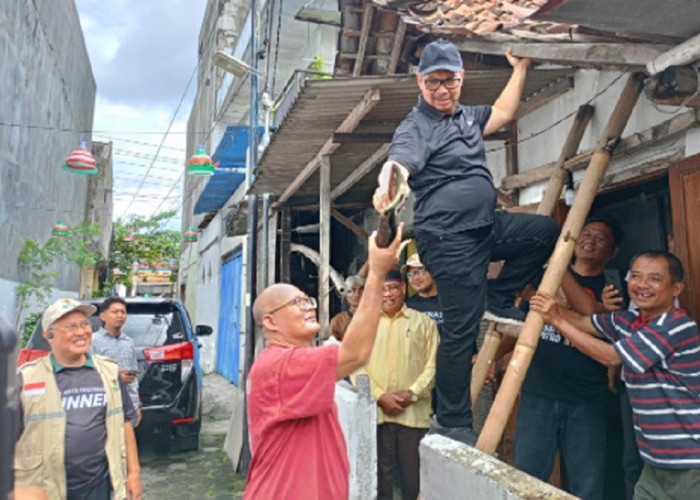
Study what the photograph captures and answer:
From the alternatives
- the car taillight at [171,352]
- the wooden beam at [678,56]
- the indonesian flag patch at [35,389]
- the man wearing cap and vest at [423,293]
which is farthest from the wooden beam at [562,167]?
the car taillight at [171,352]

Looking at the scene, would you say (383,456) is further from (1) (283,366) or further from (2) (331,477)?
(1) (283,366)

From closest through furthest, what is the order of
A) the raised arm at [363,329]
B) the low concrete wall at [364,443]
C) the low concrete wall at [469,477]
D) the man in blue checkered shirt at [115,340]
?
the low concrete wall at [469,477], the raised arm at [363,329], the low concrete wall at [364,443], the man in blue checkered shirt at [115,340]

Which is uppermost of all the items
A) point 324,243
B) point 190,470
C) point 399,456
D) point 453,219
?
point 324,243

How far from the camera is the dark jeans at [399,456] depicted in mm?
3719

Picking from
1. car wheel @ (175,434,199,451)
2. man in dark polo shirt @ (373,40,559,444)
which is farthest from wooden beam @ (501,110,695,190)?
car wheel @ (175,434,199,451)

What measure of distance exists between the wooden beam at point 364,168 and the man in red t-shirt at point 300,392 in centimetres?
275

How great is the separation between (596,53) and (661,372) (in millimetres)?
1446

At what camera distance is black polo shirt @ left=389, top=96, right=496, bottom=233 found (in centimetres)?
224

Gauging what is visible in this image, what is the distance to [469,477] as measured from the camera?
5.90ft

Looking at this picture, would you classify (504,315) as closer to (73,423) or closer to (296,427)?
(296,427)

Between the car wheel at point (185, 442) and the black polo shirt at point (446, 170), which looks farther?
the car wheel at point (185, 442)

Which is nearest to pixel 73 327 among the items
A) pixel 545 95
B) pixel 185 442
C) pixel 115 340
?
pixel 115 340

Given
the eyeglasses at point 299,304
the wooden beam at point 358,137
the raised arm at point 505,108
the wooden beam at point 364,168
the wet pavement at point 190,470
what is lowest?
the wet pavement at point 190,470

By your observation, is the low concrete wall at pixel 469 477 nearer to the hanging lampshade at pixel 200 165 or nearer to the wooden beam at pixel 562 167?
the wooden beam at pixel 562 167
